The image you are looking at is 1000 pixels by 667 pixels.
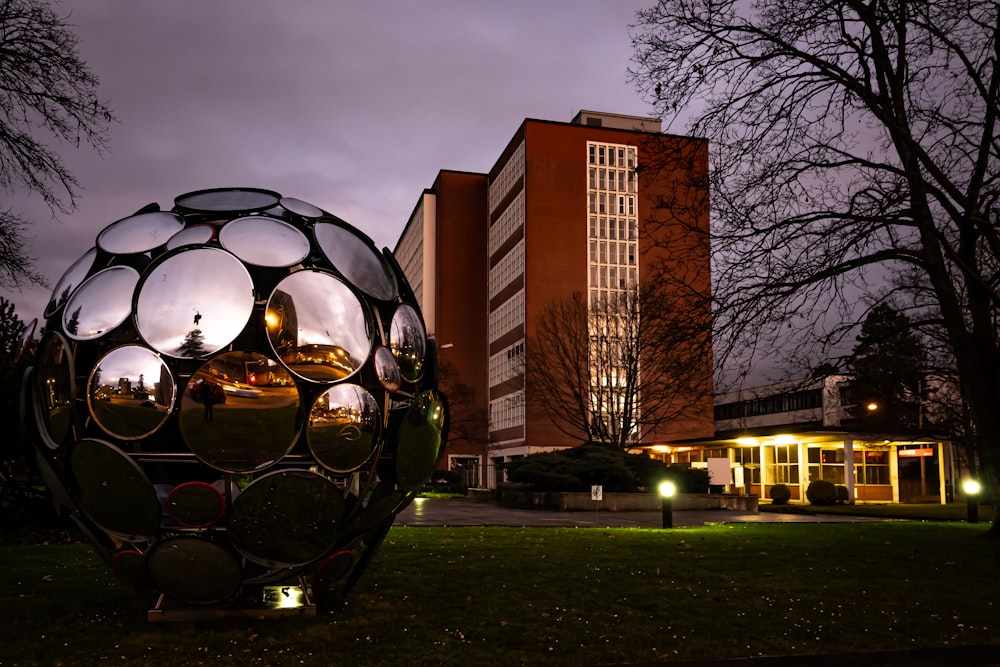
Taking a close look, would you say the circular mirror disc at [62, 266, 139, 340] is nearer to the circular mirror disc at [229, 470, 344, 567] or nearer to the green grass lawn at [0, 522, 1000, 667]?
the circular mirror disc at [229, 470, 344, 567]

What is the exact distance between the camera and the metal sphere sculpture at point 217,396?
7.18 m

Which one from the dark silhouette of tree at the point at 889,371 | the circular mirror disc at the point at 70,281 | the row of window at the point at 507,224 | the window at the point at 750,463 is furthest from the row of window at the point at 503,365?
the circular mirror disc at the point at 70,281

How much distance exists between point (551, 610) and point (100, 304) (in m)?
5.31

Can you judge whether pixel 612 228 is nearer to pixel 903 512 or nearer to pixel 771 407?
pixel 771 407

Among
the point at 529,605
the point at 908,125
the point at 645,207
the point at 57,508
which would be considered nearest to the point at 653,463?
the point at 908,125

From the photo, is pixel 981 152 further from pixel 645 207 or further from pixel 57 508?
pixel 645 207

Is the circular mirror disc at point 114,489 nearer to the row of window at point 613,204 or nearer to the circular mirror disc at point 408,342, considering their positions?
the circular mirror disc at point 408,342

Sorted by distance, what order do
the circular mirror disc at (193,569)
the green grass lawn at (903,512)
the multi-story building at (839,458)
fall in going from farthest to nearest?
the multi-story building at (839,458) < the green grass lawn at (903,512) < the circular mirror disc at (193,569)

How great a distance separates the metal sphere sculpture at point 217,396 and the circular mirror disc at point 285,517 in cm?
1

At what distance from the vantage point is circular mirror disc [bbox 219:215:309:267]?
7.59m

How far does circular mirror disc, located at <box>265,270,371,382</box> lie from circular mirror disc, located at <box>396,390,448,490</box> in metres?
0.92

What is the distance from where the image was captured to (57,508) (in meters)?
8.37

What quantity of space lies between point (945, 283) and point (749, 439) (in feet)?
117

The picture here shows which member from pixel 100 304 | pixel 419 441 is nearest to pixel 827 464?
pixel 419 441
